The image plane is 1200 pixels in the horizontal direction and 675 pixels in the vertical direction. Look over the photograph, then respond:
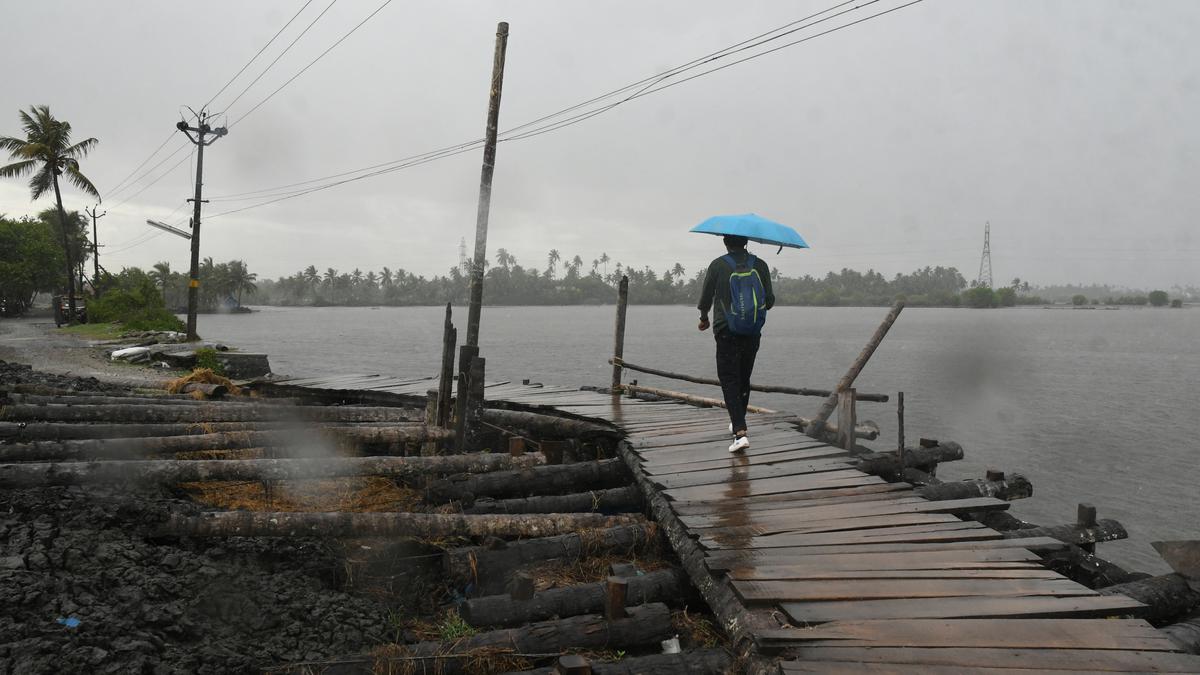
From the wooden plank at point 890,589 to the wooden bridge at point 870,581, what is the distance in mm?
11

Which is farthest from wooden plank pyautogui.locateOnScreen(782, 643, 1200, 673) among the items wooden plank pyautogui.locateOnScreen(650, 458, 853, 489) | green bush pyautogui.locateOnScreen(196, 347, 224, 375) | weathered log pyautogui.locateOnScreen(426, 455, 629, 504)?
green bush pyautogui.locateOnScreen(196, 347, 224, 375)

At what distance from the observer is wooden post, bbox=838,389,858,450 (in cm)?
797

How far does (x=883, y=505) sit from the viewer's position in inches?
211

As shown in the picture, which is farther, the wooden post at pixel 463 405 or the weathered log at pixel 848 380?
the weathered log at pixel 848 380

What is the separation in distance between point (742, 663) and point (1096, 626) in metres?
1.69

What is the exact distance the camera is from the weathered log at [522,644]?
4039 mm

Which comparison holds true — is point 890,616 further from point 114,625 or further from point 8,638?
point 8,638

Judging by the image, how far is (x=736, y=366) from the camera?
22.4 feet

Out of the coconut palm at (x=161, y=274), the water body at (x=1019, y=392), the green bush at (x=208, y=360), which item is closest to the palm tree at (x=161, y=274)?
the coconut palm at (x=161, y=274)

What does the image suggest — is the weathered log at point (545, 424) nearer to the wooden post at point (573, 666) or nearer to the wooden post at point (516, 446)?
the wooden post at point (516, 446)

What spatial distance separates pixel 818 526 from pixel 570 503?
270 cm

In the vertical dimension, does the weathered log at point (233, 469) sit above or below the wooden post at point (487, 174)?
below

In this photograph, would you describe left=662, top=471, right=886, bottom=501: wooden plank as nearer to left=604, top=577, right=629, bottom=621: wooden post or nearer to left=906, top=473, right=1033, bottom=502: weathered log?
left=906, top=473, right=1033, bottom=502: weathered log

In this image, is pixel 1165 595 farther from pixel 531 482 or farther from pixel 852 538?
pixel 531 482
